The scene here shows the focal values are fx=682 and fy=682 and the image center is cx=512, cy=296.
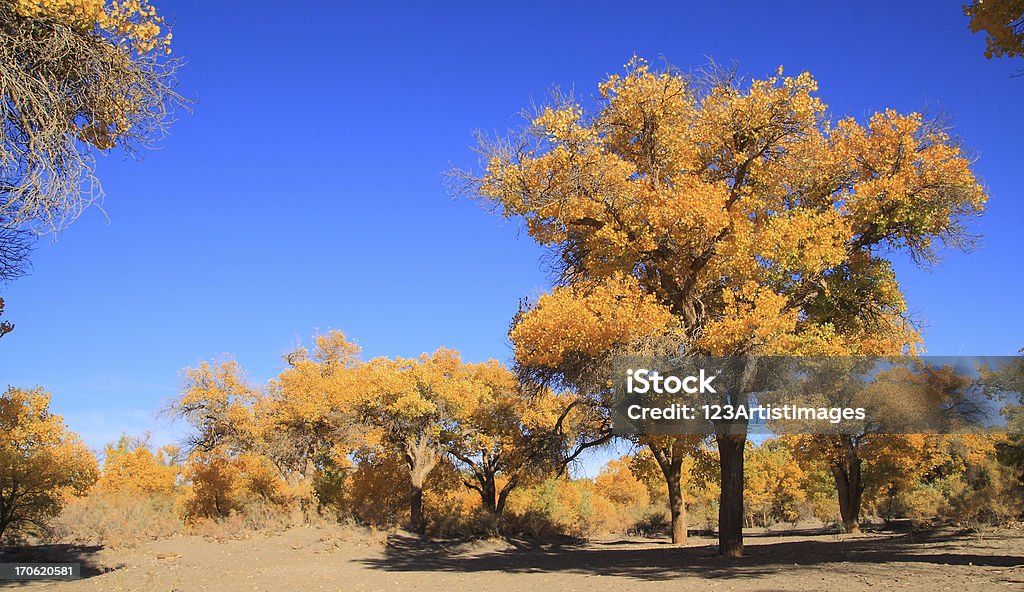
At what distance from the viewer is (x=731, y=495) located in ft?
44.6

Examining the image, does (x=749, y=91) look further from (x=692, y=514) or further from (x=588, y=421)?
(x=692, y=514)

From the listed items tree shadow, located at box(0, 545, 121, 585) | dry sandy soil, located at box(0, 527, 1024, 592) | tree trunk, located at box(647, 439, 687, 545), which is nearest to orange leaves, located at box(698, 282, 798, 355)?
dry sandy soil, located at box(0, 527, 1024, 592)

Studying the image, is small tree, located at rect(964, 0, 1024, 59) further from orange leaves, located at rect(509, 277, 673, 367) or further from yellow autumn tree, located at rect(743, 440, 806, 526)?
yellow autumn tree, located at rect(743, 440, 806, 526)

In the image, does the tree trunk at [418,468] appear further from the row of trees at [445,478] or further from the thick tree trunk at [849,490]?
the thick tree trunk at [849,490]

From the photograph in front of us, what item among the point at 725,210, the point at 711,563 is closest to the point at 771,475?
the point at 711,563

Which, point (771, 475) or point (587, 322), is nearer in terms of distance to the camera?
point (587, 322)

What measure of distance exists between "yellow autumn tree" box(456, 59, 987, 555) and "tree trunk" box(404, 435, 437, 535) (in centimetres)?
1517

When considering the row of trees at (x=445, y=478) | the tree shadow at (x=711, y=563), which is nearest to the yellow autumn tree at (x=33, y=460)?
the row of trees at (x=445, y=478)

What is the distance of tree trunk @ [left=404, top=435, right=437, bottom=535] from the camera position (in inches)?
1061

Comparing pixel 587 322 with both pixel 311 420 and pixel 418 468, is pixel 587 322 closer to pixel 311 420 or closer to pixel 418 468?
pixel 418 468

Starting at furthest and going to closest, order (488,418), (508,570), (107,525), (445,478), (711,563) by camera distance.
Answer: (445,478), (488,418), (107,525), (508,570), (711,563)

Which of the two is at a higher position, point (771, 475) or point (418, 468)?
point (418, 468)

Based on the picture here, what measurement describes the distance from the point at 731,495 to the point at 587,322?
5160 mm

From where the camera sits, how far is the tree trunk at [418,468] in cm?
2695
